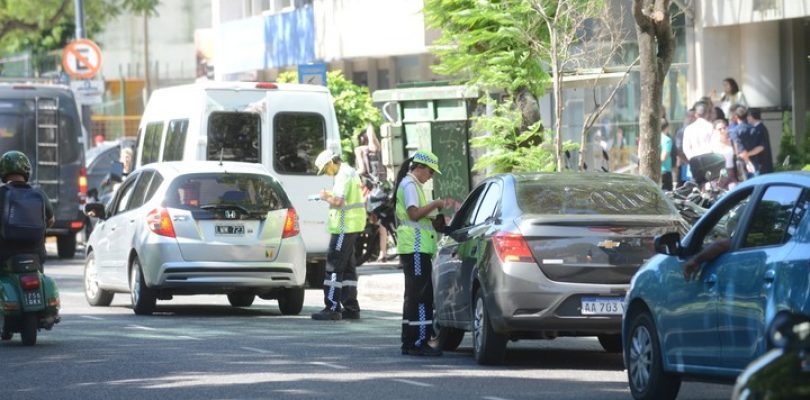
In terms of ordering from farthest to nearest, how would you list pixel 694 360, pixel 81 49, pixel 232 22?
pixel 232 22 < pixel 81 49 < pixel 694 360

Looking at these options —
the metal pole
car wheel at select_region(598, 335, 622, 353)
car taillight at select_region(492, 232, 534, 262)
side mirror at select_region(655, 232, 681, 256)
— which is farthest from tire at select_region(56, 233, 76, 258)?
side mirror at select_region(655, 232, 681, 256)

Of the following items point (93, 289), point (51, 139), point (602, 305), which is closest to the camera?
point (602, 305)

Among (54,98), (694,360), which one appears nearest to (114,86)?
(54,98)

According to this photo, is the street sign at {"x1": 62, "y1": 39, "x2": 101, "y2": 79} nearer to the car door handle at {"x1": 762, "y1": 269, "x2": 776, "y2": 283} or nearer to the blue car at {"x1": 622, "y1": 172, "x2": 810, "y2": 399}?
the blue car at {"x1": 622, "y1": 172, "x2": 810, "y2": 399}

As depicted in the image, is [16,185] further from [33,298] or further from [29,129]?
[29,129]

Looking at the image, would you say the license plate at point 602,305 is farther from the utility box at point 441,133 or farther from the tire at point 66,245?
the tire at point 66,245

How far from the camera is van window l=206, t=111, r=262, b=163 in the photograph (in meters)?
24.2

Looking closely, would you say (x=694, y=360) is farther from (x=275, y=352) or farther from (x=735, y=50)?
(x=735, y=50)

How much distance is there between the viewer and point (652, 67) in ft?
69.7

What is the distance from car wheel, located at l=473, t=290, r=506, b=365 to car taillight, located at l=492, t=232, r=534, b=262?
490 millimetres

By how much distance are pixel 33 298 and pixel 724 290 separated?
7.59 m

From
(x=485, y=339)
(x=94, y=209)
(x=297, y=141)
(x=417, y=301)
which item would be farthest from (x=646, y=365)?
(x=297, y=141)

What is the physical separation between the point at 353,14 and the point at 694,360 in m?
29.1

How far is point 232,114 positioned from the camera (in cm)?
2433
